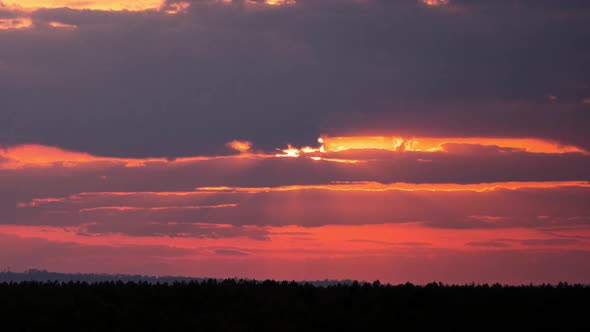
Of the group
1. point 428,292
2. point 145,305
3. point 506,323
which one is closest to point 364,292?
point 428,292

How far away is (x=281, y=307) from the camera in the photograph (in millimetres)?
31016

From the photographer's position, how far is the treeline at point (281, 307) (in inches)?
1150

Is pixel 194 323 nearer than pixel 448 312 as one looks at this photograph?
Yes

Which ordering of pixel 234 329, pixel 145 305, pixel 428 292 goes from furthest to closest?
pixel 428 292, pixel 145 305, pixel 234 329

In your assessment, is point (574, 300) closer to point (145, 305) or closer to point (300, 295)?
point (300, 295)

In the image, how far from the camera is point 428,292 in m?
33.1

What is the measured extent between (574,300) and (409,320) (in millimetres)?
6718

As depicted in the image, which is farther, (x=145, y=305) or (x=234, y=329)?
(x=145, y=305)

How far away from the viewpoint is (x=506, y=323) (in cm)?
3036

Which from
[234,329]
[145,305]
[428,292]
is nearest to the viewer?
[234,329]

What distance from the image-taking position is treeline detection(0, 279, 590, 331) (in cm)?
2922

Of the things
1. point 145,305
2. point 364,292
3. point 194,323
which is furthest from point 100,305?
point 364,292

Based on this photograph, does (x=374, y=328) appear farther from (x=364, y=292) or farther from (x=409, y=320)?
(x=364, y=292)

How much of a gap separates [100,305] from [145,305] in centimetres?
155
